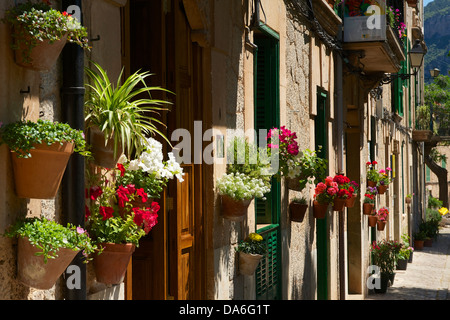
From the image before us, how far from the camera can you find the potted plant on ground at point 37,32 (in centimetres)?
293

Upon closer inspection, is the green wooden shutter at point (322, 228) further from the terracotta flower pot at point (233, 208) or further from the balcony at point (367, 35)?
the terracotta flower pot at point (233, 208)

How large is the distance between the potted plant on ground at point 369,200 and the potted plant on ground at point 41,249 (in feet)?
37.0

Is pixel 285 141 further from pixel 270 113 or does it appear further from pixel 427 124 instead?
pixel 427 124

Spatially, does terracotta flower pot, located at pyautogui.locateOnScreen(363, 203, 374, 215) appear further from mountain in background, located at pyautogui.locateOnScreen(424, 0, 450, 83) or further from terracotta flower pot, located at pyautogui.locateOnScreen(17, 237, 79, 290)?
mountain in background, located at pyautogui.locateOnScreen(424, 0, 450, 83)

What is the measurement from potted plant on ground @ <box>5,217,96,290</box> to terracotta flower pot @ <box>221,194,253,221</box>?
274 centimetres

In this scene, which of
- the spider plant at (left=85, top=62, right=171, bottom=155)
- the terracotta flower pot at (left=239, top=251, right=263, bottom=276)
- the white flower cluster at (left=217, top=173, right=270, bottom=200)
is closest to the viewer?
the spider plant at (left=85, top=62, right=171, bottom=155)

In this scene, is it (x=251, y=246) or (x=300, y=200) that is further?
(x=300, y=200)

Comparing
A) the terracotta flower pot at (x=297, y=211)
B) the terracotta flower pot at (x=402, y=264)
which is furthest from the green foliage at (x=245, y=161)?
the terracotta flower pot at (x=402, y=264)

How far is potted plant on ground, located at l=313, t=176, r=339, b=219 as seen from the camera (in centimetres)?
920

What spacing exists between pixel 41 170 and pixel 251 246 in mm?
3543

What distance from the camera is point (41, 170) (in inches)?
117

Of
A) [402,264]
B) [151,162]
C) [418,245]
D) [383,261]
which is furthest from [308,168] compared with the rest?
[418,245]

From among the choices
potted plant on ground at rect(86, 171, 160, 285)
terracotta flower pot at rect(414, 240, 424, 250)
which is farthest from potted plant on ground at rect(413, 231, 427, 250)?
potted plant on ground at rect(86, 171, 160, 285)

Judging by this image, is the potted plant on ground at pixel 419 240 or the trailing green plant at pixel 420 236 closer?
the potted plant on ground at pixel 419 240
